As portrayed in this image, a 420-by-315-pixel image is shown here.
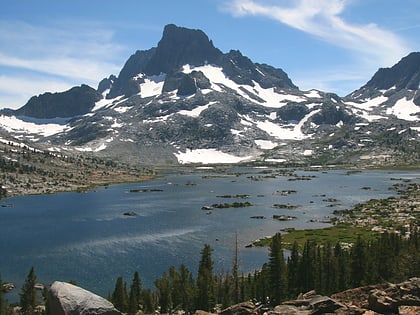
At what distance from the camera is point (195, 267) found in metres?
98.6

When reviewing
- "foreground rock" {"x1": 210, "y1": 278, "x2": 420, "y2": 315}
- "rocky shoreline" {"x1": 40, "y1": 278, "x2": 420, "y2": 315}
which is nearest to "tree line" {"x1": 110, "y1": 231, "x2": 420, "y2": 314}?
"rocky shoreline" {"x1": 40, "y1": 278, "x2": 420, "y2": 315}

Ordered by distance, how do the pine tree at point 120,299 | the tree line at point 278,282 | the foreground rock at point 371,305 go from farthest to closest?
the tree line at point 278,282, the pine tree at point 120,299, the foreground rock at point 371,305

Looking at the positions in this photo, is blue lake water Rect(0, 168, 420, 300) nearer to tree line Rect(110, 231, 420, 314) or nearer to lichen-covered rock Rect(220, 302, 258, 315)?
tree line Rect(110, 231, 420, 314)

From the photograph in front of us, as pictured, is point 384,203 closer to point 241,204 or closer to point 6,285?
point 241,204

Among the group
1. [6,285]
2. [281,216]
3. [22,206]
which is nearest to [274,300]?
[6,285]

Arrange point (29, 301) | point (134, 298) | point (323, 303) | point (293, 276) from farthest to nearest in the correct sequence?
point (293, 276)
point (29, 301)
point (134, 298)
point (323, 303)

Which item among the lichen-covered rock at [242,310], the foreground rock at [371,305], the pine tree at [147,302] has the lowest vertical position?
the pine tree at [147,302]

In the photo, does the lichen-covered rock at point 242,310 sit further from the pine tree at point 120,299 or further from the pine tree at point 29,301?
the pine tree at point 29,301

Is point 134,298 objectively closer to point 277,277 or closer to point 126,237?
point 277,277

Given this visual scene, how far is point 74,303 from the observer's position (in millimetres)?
27516

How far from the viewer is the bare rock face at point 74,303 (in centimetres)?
2739

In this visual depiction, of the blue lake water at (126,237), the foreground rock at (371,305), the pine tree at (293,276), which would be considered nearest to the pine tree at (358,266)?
the pine tree at (293,276)

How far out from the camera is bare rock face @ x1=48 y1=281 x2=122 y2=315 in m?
27.4


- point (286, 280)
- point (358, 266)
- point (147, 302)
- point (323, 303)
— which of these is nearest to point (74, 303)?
point (323, 303)
